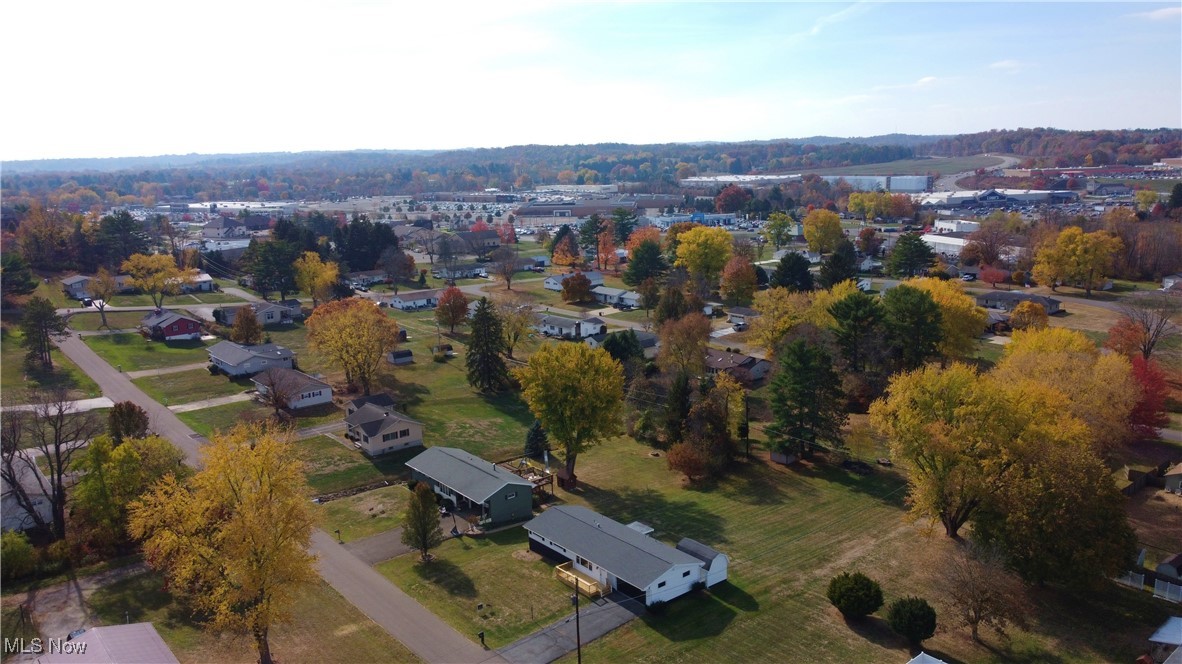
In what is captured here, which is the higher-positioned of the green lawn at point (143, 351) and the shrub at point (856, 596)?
the green lawn at point (143, 351)

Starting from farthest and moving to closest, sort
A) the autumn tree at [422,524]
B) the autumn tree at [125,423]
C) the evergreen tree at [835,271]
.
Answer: the evergreen tree at [835,271]
the autumn tree at [125,423]
the autumn tree at [422,524]

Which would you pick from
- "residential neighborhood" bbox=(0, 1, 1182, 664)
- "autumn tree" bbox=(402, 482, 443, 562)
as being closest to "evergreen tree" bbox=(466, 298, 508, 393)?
"residential neighborhood" bbox=(0, 1, 1182, 664)

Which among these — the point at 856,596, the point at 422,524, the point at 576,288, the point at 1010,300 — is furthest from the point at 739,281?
the point at 422,524

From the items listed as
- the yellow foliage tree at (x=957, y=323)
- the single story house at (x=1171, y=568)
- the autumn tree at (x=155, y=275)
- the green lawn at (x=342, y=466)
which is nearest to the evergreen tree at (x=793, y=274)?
the yellow foliage tree at (x=957, y=323)

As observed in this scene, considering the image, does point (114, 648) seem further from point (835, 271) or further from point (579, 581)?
point (835, 271)

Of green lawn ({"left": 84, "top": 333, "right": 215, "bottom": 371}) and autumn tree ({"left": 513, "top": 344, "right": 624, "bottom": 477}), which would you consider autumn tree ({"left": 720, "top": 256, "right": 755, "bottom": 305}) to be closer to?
autumn tree ({"left": 513, "top": 344, "right": 624, "bottom": 477})

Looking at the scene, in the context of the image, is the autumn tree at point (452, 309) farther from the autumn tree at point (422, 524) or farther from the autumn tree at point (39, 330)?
the autumn tree at point (422, 524)
